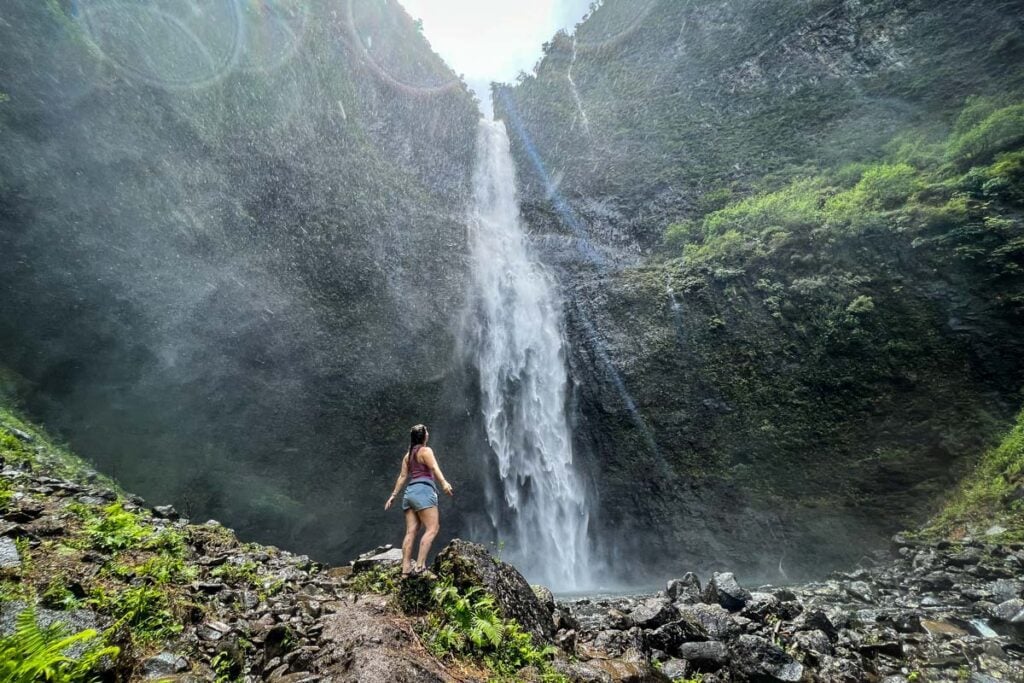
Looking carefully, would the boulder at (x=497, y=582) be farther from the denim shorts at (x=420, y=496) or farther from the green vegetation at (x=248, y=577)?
the green vegetation at (x=248, y=577)

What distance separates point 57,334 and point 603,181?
816 inches

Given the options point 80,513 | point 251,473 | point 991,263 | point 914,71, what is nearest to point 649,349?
point 991,263

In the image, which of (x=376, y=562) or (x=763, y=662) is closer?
(x=763, y=662)

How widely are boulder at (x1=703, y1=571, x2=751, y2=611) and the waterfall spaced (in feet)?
29.5

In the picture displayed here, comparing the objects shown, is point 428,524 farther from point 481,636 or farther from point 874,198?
point 874,198

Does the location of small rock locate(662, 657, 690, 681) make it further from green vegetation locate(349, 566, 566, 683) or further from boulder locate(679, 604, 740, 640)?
green vegetation locate(349, 566, 566, 683)

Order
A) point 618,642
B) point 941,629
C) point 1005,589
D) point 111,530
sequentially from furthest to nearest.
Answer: point 1005,589 < point 941,629 < point 618,642 < point 111,530

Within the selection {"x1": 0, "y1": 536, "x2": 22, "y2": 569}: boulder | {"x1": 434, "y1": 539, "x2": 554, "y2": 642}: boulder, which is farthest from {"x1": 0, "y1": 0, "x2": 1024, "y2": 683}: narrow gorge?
{"x1": 0, "y1": 536, "x2": 22, "y2": 569}: boulder

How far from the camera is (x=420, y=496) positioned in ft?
17.5

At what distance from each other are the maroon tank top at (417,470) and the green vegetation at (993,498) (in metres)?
11.3

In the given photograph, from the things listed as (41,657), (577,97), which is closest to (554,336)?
(41,657)

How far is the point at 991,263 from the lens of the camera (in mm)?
12320

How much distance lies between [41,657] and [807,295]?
1635 cm

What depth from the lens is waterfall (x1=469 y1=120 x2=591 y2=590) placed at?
52.2 feet
